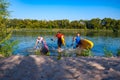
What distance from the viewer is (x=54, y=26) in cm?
10669

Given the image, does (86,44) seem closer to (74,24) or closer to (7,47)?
(7,47)

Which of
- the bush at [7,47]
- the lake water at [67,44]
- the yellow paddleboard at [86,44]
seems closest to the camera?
the bush at [7,47]

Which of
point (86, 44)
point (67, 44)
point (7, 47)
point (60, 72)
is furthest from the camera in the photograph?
point (67, 44)

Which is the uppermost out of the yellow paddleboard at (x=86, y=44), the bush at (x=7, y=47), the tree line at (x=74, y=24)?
the bush at (x=7, y=47)

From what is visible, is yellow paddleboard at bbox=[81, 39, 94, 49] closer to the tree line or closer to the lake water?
A: the lake water

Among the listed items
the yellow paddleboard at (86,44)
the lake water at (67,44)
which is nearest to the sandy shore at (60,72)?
the lake water at (67,44)

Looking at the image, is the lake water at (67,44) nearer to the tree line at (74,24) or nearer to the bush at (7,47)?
the bush at (7,47)

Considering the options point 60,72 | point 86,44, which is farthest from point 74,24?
point 60,72

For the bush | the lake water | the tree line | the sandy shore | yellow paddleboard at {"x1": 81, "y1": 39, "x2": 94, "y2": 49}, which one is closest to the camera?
the sandy shore

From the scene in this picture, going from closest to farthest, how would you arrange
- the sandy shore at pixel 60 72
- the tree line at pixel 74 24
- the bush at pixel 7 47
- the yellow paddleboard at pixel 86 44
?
1. the sandy shore at pixel 60 72
2. the bush at pixel 7 47
3. the yellow paddleboard at pixel 86 44
4. the tree line at pixel 74 24

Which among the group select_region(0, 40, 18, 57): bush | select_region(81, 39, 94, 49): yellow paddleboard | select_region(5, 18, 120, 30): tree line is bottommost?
select_region(5, 18, 120, 30): tree line

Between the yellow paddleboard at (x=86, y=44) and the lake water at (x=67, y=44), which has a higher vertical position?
the yellow paddleboard at (x=86, y=44)

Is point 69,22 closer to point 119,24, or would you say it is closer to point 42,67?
point 119,24

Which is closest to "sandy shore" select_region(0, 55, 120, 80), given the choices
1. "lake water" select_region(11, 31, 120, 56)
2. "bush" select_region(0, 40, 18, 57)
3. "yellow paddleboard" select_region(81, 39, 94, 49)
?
"bush" select_region(0, 40, 18, 57)
